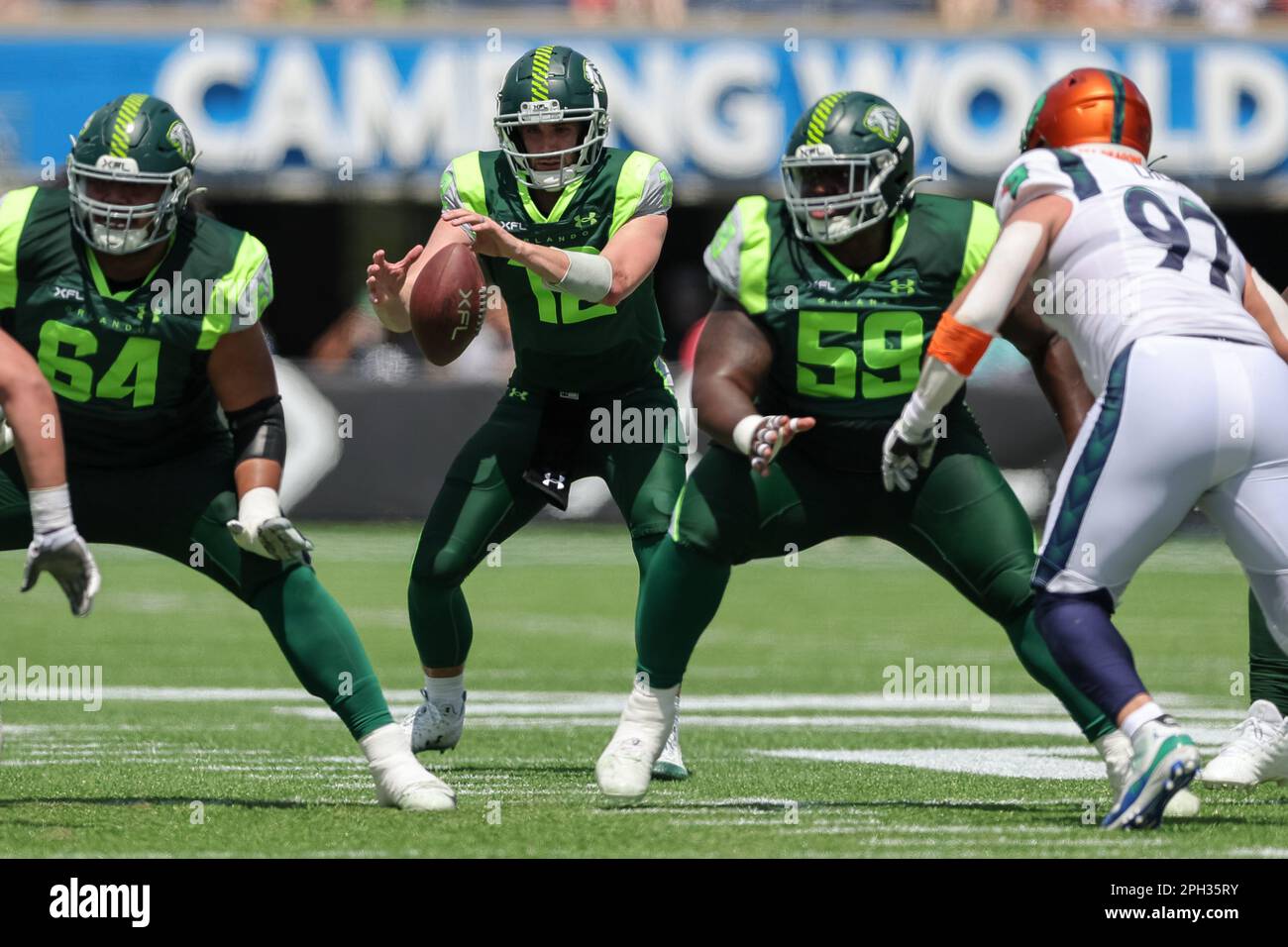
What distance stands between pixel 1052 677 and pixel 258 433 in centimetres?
206

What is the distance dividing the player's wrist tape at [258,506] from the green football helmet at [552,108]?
1390 mm

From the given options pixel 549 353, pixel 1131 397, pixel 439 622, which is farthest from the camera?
pixel 439 622

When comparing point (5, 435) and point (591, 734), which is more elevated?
point (5, 435)

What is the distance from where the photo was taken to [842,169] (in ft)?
17.4

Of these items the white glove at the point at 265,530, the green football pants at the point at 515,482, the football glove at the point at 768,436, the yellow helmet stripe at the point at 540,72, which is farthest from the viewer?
the green football pants at the point at 515,482

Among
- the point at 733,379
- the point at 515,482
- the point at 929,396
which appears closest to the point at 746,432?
the point at 733,379

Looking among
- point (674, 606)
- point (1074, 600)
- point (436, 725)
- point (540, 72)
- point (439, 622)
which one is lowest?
point (436, 725)

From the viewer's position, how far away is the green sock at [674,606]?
18.0 ft

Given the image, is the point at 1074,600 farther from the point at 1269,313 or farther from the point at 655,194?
the point at 655,194

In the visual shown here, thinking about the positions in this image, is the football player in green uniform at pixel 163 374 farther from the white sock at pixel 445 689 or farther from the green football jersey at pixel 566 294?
the white sock at pixel 445 689

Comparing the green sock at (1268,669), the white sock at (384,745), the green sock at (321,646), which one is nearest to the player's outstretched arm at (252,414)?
the green sock at (321,646)
